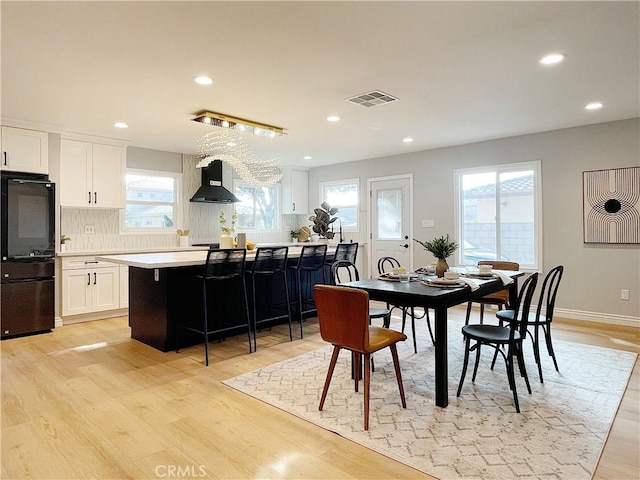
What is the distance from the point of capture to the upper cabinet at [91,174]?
535 cm

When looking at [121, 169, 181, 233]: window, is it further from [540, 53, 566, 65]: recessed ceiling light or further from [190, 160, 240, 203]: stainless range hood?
[540, 53, 566, 65]: recessed ceiling light

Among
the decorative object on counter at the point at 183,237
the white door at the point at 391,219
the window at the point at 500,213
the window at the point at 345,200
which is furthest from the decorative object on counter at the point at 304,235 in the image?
the window at the point at 500,213

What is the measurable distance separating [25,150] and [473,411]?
549 centimetres

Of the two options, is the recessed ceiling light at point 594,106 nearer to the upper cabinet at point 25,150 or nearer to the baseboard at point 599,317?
the baseboard at point 599,317

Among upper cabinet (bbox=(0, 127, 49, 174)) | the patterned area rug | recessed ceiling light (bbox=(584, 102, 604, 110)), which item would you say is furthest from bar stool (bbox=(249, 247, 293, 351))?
recessed ceiling light (bbox=(584, 102, 604, 110))

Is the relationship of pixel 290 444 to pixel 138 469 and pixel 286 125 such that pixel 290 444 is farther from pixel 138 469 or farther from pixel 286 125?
pixel 286 125

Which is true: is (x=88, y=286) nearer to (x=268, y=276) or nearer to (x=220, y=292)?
(x=220, y=292)

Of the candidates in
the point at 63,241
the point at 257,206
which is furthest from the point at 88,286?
the point at 257,206

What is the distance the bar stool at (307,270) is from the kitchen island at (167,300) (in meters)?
0.64

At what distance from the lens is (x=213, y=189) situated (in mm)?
6953

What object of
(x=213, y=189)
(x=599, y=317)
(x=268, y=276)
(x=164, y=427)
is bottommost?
(x=164, y=427)

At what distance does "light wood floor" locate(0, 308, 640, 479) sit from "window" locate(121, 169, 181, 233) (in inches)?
111

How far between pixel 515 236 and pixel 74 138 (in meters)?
6.24

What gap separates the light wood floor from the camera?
2049mm
